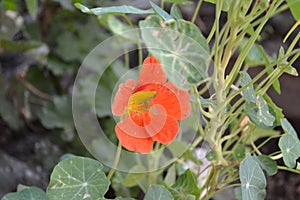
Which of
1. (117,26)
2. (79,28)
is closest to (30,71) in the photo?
(79,28)

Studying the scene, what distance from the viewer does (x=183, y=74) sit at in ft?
1.53

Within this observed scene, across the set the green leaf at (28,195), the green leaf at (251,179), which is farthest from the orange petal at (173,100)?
the green leaf at (28,195)

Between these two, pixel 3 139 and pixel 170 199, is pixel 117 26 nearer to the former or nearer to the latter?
pixel 170 199

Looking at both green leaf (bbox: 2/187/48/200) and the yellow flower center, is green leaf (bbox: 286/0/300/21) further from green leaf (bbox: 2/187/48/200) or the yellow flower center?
green leaf (bbox: 2/187/48/200)

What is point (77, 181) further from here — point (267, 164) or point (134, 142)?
point (267, 164)

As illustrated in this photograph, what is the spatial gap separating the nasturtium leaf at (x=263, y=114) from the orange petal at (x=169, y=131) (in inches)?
4.3

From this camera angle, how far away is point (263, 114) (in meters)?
0.61

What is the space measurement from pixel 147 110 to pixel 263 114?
150 millimetres

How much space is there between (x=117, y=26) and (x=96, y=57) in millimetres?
387

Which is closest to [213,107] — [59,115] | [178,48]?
[178,48]

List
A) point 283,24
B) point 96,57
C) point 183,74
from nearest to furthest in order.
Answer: point 183,74 < point 96,57 < point 283,24

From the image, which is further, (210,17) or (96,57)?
(210,17)

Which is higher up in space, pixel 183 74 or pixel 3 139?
pixel 183 74

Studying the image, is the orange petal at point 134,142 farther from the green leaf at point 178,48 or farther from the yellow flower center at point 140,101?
the green leaf at point 178,48
